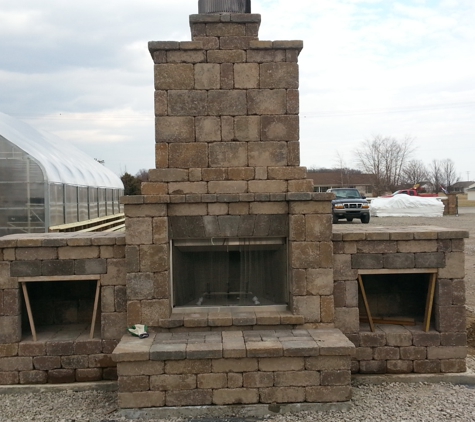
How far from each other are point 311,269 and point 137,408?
2.57 m

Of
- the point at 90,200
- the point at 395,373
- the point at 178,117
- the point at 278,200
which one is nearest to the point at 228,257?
the point at 278,200

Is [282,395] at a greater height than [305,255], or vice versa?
[305,255]

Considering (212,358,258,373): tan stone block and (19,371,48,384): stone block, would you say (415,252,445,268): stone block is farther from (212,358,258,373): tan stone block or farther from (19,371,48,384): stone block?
(19,371,48,384): stone block

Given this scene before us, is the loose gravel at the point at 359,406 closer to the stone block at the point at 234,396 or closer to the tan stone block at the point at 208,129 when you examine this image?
the stone block at the point at 234,396

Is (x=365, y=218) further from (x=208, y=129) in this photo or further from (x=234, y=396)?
(x=234, y=396)

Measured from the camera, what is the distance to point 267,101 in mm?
5766

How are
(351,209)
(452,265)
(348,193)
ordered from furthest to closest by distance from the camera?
(348,193) < (351,209) < (452,265)

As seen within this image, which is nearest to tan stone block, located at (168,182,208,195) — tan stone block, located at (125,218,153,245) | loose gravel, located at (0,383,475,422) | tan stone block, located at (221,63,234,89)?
tan stone block, located at (125,218,153,245)

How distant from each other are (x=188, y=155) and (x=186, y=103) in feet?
2.12

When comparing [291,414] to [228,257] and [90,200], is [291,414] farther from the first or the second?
[90,200]

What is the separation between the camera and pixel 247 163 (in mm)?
5781

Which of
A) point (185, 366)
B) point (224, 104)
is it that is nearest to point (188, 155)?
point (224, 104)

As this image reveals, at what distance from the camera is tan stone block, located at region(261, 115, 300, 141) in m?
5.77

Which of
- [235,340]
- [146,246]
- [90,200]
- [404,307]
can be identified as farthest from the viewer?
[90,200]
